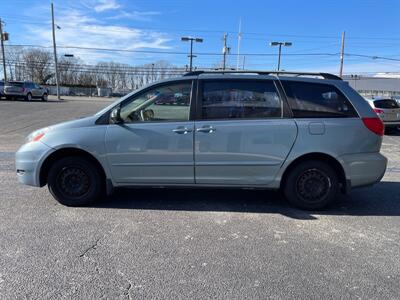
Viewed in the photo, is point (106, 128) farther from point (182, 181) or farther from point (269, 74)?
point (269, 74)

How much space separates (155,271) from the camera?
323 centimetres

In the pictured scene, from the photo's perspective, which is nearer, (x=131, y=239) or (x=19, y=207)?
(x=131, y=239)

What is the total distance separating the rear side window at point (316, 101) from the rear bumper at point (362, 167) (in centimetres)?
57

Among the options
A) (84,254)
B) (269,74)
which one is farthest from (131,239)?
(269,74)

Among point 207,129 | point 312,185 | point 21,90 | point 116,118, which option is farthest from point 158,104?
point 21,90

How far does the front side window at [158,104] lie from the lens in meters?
4.78

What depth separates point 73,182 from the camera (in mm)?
4922

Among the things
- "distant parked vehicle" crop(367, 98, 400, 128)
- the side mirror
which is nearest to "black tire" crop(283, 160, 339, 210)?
the side mirror

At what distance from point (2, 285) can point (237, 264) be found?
2.04 m

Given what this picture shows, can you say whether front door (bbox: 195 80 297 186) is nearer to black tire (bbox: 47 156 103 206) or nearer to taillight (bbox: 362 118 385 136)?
taillight (bbox: 362 118 385 136)

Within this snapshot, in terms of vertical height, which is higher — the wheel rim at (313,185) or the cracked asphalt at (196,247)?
the wheel rim at (313,185)

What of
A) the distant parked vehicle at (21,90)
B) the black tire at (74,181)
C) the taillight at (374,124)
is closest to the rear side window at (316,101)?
the taillight at (374,124)

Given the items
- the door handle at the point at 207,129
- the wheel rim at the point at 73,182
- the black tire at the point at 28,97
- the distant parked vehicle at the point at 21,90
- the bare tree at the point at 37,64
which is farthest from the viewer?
the bare tree at the point at 37,64

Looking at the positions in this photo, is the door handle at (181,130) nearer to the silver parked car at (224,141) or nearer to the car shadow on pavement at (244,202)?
the silver parked car at (224,141)
